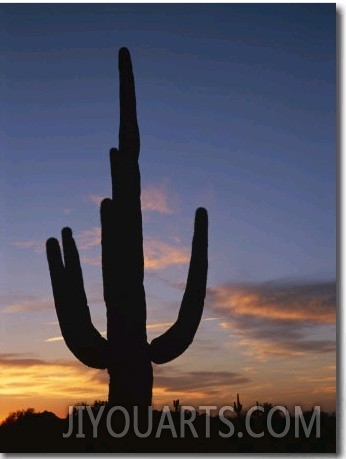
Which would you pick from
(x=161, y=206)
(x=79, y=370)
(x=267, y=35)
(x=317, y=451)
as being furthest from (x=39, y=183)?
(x=317, y=451)

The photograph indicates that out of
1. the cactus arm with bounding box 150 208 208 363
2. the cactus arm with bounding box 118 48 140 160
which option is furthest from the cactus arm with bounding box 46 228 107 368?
the cactus arm with bounding box 118 48 140 160

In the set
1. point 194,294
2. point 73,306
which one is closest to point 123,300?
point 73,306

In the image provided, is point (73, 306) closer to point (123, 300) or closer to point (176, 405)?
point (123, 300)

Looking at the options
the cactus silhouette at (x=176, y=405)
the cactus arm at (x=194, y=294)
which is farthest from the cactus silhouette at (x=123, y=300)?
the cactus silhouette at (x=176, y=405)

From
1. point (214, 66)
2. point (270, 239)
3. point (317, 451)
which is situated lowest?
point (317, 451)

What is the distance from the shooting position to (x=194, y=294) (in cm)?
975

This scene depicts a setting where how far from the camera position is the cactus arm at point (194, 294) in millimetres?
9734

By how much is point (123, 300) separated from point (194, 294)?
0.75 meters

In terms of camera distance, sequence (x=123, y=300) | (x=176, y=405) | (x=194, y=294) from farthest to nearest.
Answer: (x=194, y=294)
(x=123, y=300)
(x=176, y=405)

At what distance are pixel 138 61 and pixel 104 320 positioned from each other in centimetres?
276

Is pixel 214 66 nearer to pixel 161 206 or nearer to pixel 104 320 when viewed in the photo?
pixel 161 206

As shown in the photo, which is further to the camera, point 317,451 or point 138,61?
point 138,61

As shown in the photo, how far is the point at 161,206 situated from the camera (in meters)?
9.67

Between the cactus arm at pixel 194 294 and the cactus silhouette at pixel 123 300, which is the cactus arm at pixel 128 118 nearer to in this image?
the cactus silhouette at pixel 123 300
